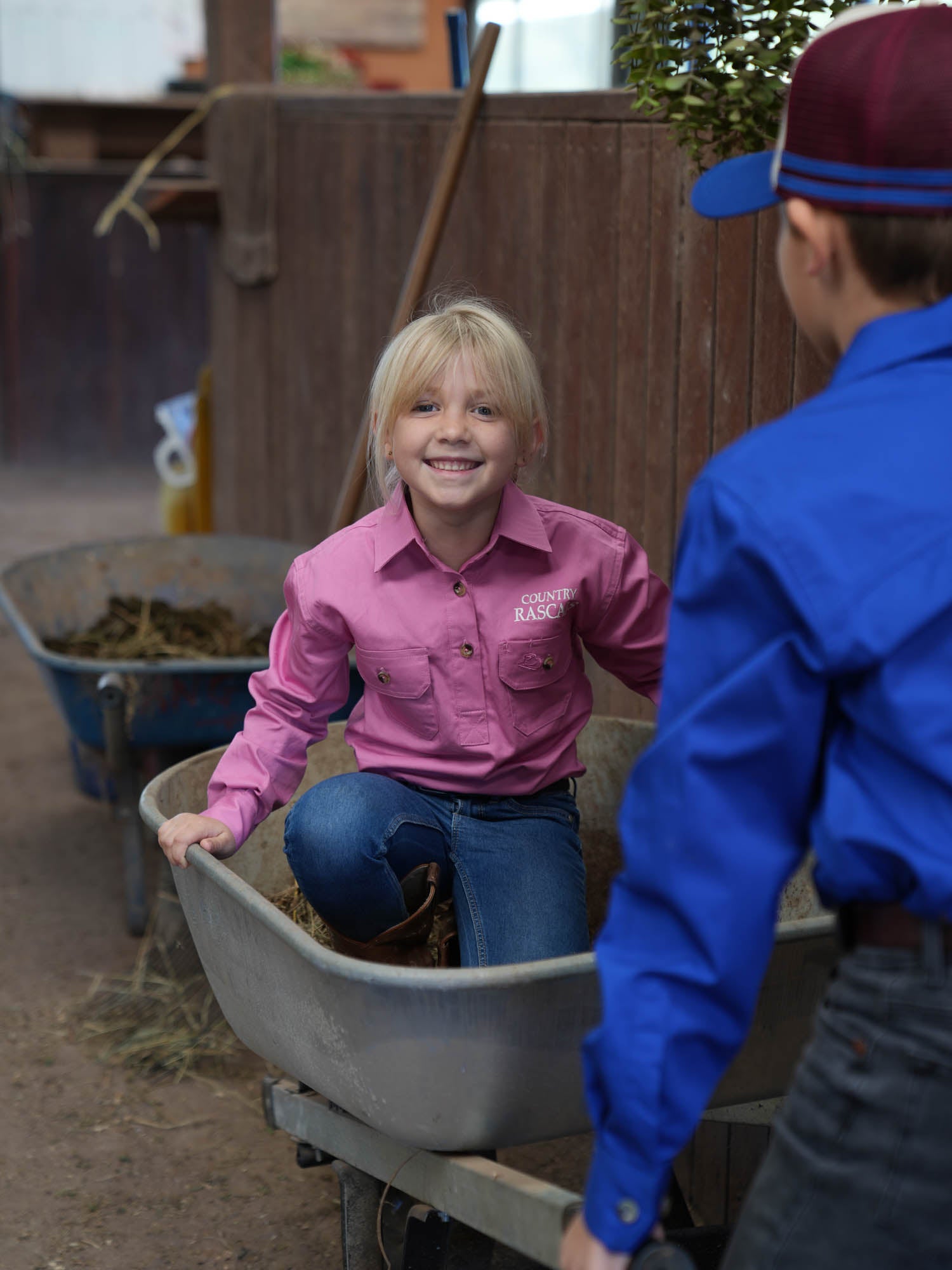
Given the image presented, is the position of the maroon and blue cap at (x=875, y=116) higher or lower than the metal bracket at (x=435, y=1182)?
higher

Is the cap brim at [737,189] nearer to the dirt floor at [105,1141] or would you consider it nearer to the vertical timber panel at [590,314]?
the vertical timber panel at [590,314]

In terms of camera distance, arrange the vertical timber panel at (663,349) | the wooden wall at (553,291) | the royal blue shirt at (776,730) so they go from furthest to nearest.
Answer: the vertical timber panel at (663,349) → the wooden wall at (553,291) → the royal blue shirt at (776,730)

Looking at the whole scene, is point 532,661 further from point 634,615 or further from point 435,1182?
point 435,1182

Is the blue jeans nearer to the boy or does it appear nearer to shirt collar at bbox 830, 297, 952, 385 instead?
the boy

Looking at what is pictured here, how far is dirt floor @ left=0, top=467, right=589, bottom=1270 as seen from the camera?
2.39 meters

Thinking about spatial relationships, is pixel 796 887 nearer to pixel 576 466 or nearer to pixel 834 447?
pixel 834 447

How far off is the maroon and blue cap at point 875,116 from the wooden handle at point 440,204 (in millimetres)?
2037

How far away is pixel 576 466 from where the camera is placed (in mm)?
3100

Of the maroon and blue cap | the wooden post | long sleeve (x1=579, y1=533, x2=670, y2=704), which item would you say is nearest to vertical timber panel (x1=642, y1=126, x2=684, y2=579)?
long sleeve (x1=579, y1=533, x2=670, y2=704)

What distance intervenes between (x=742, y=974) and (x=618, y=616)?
101 cm

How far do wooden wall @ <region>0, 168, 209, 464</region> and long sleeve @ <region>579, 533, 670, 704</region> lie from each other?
8041mm

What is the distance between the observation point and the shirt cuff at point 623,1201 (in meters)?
1.16

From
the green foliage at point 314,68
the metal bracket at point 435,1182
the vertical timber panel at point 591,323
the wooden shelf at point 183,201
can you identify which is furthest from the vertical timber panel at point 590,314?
the green foliage at point 314,68

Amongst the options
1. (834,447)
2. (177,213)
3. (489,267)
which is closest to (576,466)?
(489,267)
